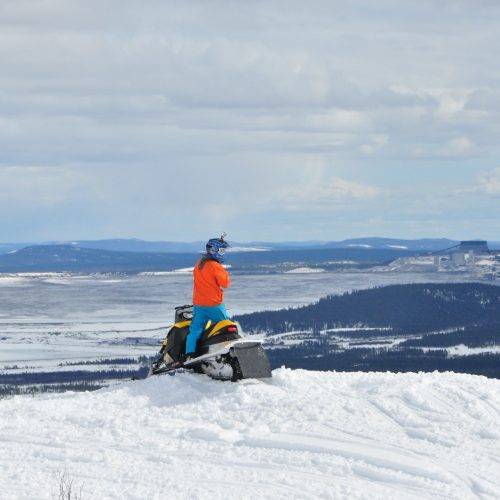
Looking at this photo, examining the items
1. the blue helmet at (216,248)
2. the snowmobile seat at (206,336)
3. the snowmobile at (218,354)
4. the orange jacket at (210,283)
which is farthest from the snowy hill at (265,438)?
the blue helmet at (216,248)

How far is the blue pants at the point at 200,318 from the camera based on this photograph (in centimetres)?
1994

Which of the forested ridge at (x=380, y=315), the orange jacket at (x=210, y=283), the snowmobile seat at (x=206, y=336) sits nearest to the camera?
the orange jacket at (x=210, y=283)

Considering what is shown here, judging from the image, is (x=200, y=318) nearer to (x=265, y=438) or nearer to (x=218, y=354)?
(x=218, y=354)

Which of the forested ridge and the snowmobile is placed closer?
the snowmobile

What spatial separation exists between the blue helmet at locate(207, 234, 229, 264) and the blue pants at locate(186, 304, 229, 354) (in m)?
1.02

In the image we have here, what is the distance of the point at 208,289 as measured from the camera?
1980cm

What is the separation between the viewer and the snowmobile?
19094mm

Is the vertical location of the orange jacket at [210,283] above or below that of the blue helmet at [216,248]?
below

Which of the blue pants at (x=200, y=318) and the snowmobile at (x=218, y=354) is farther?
the blue pants at (x=200, y=318)

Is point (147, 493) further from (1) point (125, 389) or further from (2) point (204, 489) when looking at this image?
(1) point (125, 389)

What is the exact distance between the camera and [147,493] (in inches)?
542

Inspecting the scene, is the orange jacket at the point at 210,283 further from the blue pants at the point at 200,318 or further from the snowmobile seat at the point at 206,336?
the snowmobile seat at the point at 206,336

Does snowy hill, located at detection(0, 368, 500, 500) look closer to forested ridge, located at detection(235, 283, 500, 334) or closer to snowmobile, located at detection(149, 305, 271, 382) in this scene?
snowmobile, located at detection(149, 305, 271, 382)

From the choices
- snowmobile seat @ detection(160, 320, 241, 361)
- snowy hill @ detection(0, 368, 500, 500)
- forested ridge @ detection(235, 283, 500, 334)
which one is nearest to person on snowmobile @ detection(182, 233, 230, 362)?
snowmobile seat @ detection(160, 320, 241, 361)
